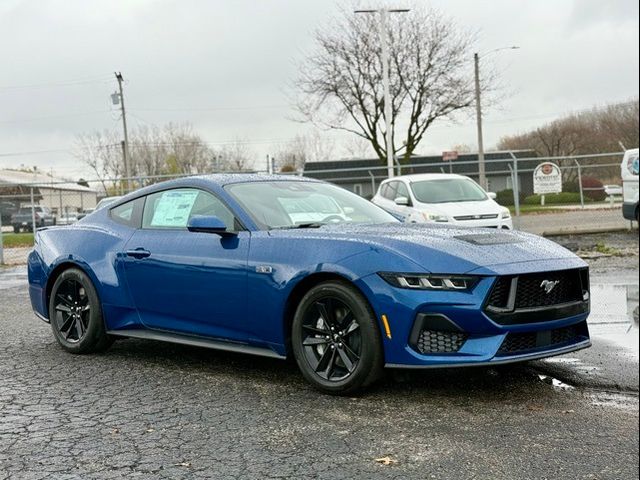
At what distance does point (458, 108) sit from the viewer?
126 ft

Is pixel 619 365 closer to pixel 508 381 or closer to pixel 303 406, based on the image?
pixel 508 381

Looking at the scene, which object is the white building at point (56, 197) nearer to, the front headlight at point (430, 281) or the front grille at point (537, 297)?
the front headlight at point (430, 281)

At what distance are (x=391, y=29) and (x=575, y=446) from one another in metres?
36.3

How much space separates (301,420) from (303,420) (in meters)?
0.01

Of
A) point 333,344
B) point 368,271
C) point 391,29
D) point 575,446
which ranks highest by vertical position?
point 391,29

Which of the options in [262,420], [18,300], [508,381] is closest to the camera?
[262,420]

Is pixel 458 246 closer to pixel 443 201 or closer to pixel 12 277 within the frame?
pixel 443 201

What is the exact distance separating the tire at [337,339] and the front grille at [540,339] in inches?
28.5

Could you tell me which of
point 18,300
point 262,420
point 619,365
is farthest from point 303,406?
point 18,300

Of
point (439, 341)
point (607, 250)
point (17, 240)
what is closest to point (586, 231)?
point (607, 250)

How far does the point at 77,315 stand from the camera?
241 inches

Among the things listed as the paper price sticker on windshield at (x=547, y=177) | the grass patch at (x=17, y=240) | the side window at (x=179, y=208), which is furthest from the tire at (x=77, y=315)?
the grass patch at (x=17, y=240)

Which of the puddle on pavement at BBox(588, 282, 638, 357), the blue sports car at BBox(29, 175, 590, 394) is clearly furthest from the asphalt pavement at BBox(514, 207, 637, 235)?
the blue sports car at BBox(29, 175, 590, 394)

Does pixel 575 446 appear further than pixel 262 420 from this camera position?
No
